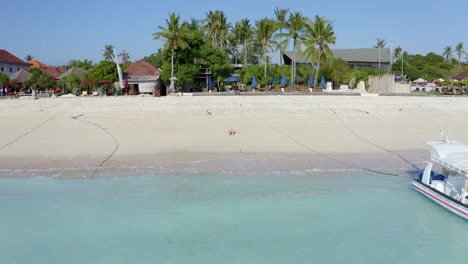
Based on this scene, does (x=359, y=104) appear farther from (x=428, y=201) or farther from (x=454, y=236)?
(x=454, y=236)

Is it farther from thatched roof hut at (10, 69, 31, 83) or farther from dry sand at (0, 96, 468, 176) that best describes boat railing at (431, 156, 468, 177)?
thatched roof hut at (10, 69, 31, 83)

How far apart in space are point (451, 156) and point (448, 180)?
616mm

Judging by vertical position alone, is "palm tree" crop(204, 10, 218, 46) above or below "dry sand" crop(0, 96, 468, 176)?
above

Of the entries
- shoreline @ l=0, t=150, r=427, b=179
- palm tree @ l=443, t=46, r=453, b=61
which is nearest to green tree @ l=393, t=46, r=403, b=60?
palm tree @ l=443, t=46, r=453, b=61

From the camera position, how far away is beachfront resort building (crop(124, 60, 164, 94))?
4344 cm

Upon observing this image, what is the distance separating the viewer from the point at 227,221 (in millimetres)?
10328

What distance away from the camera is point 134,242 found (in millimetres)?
9391

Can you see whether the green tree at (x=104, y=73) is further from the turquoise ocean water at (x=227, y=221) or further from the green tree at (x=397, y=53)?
the green tree at (x=397, y=53)

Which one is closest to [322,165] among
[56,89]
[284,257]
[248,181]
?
[248,181]

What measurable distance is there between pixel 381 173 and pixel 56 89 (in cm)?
4194

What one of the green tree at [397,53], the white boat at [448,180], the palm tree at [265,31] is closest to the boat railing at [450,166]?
the white boat at [448,180]

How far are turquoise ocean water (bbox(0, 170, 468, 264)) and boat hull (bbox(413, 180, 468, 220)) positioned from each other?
19 cm

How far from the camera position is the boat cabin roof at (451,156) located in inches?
395

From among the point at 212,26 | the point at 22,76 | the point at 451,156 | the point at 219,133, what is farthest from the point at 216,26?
the point at 451,156
